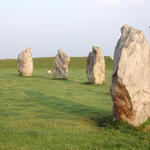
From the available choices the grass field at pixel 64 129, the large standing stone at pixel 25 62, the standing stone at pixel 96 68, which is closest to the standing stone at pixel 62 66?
the large standing stone at pixel 25 62

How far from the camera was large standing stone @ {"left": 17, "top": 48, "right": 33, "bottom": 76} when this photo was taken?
27453 mm

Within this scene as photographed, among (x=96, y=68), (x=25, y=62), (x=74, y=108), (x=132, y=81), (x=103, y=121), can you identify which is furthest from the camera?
(x=25, y=62)

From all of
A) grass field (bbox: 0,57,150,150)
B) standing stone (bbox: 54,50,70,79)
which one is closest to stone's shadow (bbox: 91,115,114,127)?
grass field (bbox: 0,57,150,150)

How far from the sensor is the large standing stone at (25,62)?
2745 centimetres

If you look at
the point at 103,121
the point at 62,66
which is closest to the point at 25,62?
the point at 62,66

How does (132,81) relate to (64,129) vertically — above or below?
above

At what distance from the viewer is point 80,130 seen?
8273 millimetres

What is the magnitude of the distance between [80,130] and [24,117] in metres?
2.56

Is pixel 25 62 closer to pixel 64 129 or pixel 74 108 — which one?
pixel 74 108

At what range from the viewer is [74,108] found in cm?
1213

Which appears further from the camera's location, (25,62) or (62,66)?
(25,62)

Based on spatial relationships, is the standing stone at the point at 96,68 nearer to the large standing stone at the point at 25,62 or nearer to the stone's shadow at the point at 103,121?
the large standing stone at the point at 25,62

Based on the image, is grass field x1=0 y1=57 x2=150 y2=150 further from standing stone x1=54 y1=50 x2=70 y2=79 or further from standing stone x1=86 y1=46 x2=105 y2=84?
standing stone x1=54 y1=50 x2=70 y2=79

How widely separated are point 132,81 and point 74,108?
446cm
